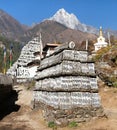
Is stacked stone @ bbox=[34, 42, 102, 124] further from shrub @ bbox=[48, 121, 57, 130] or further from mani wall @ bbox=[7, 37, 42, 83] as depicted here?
mani wall @ bbox=[7, 37, 42, 83]

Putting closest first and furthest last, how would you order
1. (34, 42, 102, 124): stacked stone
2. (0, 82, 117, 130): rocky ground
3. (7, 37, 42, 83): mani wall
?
(0, 82, 117, 130): rocky ground → (34, 42, 102, 124): stacked stone → (7, 37, 42, 83): mani wall

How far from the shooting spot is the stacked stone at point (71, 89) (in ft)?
64.7

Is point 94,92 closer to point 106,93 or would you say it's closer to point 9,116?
point 9,116

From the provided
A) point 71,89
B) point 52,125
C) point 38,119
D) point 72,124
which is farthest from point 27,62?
point 72,124

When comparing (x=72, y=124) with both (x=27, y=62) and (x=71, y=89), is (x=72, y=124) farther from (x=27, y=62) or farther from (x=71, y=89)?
(x=27, y=62)

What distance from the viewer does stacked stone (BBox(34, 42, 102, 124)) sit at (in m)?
19.7

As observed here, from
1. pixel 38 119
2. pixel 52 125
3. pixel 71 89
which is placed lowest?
pixel 52 125

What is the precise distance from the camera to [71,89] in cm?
2006

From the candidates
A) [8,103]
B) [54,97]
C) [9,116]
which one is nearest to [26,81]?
[8,103]

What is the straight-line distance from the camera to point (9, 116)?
2489cm

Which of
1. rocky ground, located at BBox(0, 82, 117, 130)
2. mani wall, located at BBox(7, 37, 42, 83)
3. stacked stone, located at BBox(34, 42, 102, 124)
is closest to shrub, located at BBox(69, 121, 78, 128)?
rocky ground, located at BBox(0, 82, 117, 130)

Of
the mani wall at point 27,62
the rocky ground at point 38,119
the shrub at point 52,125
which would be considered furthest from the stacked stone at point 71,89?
the mani wall at point 27,62

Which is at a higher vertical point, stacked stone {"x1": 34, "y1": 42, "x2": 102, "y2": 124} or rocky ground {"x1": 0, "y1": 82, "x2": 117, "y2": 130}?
stacked stone {"x1": 34, "y1": 42, "x2": 102, "y2": 124}

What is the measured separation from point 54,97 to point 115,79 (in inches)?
667
